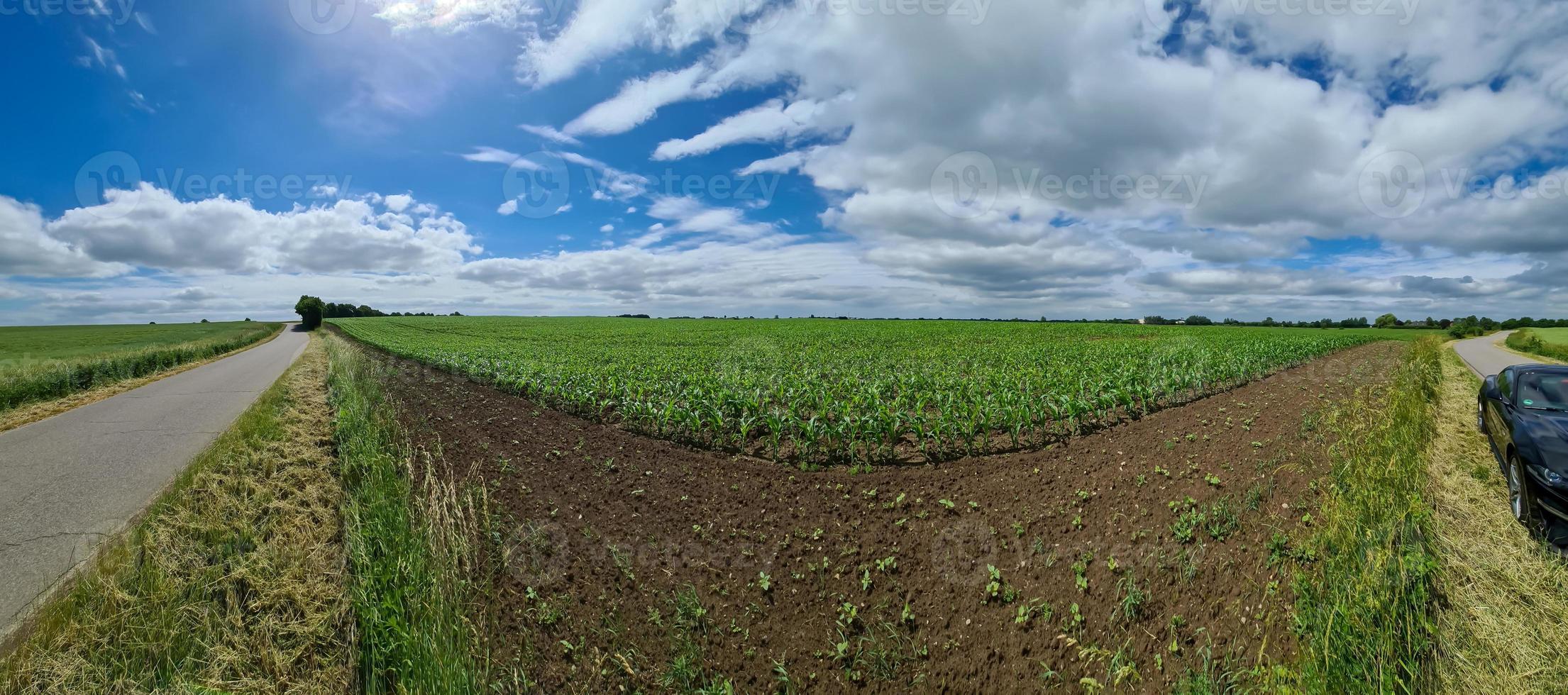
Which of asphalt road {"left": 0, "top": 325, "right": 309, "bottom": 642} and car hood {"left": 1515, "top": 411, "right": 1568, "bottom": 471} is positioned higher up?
car hood {"left": 1515, "top": 411, "right": 1568, "bottom": 471}

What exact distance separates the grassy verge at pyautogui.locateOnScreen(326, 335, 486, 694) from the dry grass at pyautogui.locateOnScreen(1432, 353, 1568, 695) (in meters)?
7.03

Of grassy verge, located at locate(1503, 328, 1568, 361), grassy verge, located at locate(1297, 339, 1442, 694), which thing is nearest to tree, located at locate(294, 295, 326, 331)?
grassy verge, located at locate(1297, 339, 1442, 694)

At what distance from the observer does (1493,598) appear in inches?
179

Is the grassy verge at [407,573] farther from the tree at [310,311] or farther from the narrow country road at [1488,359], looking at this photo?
the tree at [310,311]

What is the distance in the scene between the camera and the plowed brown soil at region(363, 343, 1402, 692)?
183 inches

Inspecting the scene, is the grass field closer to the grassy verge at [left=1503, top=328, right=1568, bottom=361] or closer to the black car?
the black car

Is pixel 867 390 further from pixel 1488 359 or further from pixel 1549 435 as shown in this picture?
pixel 1488 359

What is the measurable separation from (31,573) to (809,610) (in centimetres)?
715

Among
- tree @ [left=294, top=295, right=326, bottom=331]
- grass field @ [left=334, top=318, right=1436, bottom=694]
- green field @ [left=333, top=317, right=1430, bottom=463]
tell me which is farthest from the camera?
tree @ [left=294, top=295, right=326, bottom=331]

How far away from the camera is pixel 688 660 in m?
4.83

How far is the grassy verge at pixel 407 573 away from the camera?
4480mm

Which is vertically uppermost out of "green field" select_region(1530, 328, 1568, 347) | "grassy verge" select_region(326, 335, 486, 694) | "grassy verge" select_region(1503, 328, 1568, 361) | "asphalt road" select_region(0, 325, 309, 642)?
"green field" select_region(1530, 328, 1568, 347)

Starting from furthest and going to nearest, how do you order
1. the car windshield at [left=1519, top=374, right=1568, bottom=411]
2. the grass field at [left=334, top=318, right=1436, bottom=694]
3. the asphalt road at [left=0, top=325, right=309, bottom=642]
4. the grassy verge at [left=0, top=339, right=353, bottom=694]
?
1. the car windshield at [left=1519, top=374, right=1568, bottom=411]
2. the asphalt road at [left=0, top=325, right=309, bottom=642]
3. the grass field at [left=334, top=318, right=1436, bottom=694]
4. the grassy verge at [left=0, top=339, right=353, bottom=694]

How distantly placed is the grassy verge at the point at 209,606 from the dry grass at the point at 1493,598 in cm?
813
